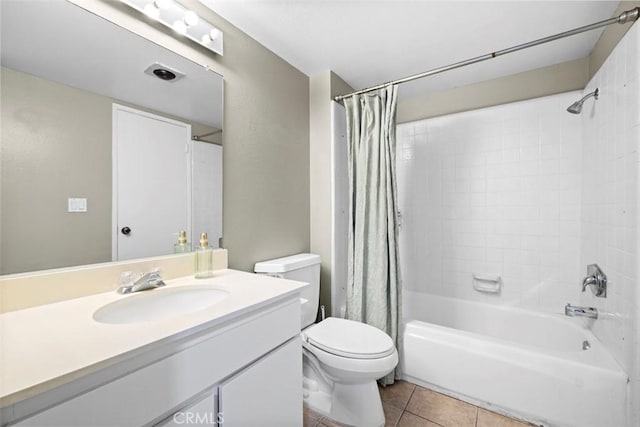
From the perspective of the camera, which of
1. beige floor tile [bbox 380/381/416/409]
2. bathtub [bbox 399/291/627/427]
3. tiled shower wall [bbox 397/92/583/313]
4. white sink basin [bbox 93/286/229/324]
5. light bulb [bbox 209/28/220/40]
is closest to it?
white sink basin [bbox 93/286/229/324]

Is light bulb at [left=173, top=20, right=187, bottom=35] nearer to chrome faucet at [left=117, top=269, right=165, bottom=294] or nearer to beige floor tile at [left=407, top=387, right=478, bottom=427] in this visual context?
chrome faucet at [left=117, top=269, right=165, bottom=294]

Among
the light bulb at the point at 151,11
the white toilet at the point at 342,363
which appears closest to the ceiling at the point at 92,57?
the light bulb at the point at 151,11

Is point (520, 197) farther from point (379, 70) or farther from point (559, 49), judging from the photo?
point (379, 70)

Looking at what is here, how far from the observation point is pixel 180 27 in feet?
4.24

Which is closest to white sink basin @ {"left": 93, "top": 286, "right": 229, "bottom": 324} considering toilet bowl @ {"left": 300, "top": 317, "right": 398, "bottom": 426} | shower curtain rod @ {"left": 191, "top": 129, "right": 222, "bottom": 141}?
toilet bowl @ {"left": 300, "top": 317, "right": 398, "bottom": 426}

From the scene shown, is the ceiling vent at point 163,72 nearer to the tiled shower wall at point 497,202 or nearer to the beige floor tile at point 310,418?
the beige floor tile at point 310,418

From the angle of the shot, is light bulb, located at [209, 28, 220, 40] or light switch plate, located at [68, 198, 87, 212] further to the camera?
light bulb, located at [209, 28, 220, 40]

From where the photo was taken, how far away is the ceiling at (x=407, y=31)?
144cm

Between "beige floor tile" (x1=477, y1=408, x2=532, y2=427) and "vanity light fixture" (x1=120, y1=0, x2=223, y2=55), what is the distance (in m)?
2.45

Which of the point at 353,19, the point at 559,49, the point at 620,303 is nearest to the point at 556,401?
the point at 620,303

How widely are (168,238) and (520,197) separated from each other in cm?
246

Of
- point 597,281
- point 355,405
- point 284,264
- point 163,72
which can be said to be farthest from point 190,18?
point 597,281

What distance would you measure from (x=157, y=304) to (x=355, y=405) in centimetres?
111

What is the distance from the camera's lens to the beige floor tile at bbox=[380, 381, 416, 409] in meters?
1.65
